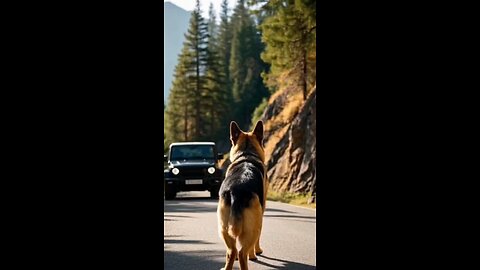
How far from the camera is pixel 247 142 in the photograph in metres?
8.50

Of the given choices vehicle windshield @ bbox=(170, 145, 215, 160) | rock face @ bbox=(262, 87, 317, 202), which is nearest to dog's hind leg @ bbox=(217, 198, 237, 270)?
vehicle windshield @ bbox=(170, 145, 215, 160)

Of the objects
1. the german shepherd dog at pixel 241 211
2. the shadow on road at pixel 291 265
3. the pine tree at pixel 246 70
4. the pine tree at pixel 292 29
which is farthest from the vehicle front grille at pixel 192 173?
the pine tree at pixel 246 70

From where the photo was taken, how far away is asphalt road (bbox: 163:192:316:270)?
814 centimetres

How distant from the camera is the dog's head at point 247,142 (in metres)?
8.42

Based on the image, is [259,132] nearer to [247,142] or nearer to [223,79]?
[247,142]

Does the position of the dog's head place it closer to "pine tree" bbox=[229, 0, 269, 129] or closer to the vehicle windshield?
the vehicle windshield

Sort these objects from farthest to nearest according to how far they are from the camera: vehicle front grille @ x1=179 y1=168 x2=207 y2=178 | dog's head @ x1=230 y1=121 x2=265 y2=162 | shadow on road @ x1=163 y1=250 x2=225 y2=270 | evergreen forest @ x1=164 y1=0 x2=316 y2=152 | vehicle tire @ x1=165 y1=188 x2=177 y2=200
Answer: evergreen forest @ x1=164 y1=0 x2=316 y2=152, vehicle tire @ x1=165 y1=188 x2=177 y2=200, vehicle front grille @ x1=179 y1=168 x2=207 y2=178, dog's head @ x1=230 y1=121 x2=265 y2=162, shadow on road @ x1=163 y1=250 x2=225 y2=270

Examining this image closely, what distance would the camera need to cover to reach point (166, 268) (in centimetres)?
789

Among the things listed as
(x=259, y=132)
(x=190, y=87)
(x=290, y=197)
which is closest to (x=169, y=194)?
(x=290, y=197)

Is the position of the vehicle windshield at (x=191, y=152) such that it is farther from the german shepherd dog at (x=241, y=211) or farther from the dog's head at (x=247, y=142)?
the german shepherd dog at (x=241, y=211)

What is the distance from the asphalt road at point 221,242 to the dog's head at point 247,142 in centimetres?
134

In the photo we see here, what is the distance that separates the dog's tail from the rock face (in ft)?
51.0
